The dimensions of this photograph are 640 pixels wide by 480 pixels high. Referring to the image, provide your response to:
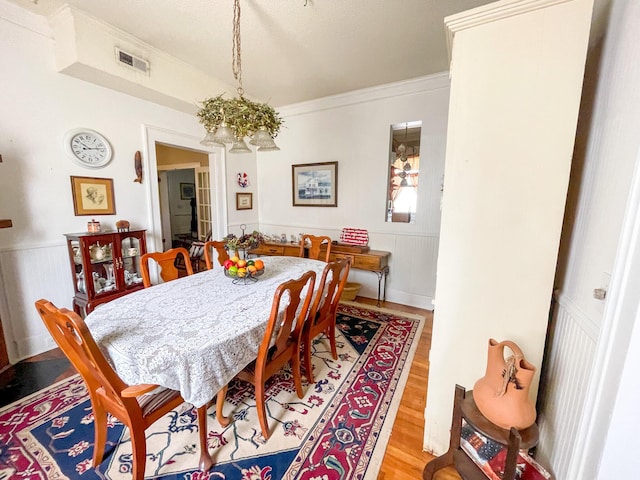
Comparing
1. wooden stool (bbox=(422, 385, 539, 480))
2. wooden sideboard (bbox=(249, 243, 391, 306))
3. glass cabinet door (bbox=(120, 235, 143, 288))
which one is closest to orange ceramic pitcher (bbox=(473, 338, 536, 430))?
wooden stool (bbox=(422, 385, 539, 480))

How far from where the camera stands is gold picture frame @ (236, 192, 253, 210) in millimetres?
4070

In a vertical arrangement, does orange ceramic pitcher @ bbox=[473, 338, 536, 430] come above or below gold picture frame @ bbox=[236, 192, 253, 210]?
below

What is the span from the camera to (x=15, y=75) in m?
2.04

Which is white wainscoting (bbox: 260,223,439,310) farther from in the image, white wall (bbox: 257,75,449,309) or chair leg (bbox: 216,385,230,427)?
chair leg (bbox: 216,385,230,427)

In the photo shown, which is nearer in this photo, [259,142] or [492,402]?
[492,402]

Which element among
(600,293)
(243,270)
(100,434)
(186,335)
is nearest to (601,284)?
(600,293)

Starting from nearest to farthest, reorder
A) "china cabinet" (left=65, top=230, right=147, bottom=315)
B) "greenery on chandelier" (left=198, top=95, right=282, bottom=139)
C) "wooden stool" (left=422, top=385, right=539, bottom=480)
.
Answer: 1. "wooden stool" (left=422, top=385, right=539, bottom=480)
2. "greenery on chandelier" (left=198, top=95, right=282, bottom=139)
3. "china cabinet" (left=65, top=230, right=147, bottom=315)

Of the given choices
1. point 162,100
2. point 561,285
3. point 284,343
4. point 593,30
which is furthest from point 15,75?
point 561,285

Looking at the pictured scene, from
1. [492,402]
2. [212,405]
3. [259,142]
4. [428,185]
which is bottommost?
[212,405]

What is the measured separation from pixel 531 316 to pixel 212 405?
1935mm

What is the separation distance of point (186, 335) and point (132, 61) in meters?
2.70

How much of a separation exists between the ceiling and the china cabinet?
6.11 feet

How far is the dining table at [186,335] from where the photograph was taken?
1074 millimetres

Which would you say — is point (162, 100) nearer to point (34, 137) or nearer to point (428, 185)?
point (34, 137)
